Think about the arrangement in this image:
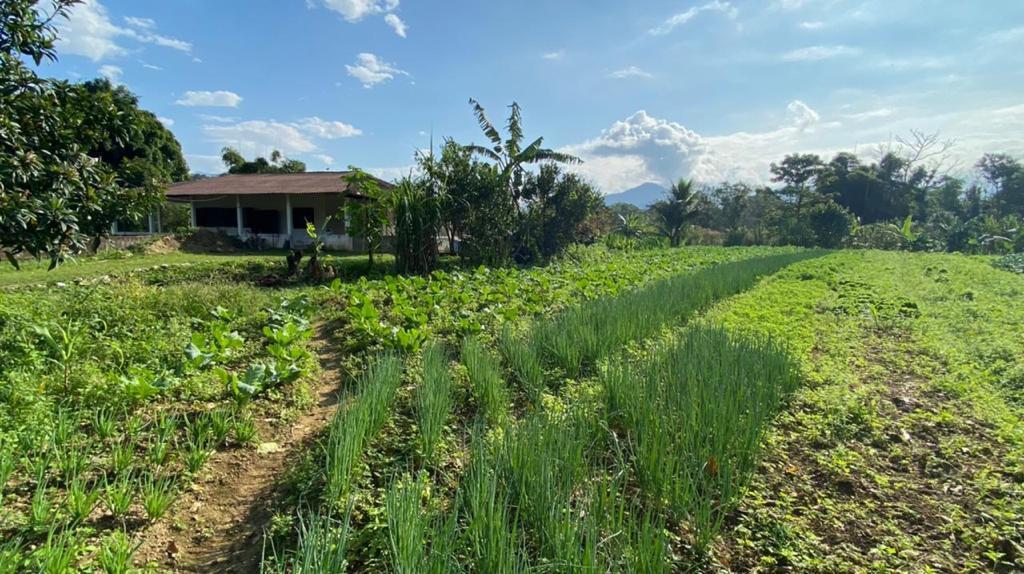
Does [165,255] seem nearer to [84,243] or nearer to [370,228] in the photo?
[370,228]

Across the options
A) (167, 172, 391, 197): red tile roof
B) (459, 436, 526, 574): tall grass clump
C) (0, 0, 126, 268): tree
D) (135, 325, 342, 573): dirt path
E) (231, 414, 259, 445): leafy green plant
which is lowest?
(135, 325, 342, 573): dirt path

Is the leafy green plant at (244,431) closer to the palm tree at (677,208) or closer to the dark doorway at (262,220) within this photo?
the dark doorway at (262,220)

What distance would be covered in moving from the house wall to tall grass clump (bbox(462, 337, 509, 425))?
1632 centimetres

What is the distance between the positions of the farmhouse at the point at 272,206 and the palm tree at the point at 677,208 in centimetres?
1863

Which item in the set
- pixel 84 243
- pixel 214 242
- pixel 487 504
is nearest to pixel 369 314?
pixel 84 243

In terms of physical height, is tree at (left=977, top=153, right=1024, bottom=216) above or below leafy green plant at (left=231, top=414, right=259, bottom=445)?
above

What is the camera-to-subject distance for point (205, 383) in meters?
3.97

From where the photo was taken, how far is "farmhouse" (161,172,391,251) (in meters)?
19.1

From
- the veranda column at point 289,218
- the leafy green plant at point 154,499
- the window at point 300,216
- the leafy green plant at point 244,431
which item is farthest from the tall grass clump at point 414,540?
the window at point 300,216

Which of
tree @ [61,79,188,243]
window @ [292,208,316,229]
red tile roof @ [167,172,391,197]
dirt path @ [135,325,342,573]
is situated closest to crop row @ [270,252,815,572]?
dirt path @ [135,325,342,573]

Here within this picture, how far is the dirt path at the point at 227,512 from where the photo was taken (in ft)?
7.61

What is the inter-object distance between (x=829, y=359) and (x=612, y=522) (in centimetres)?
437

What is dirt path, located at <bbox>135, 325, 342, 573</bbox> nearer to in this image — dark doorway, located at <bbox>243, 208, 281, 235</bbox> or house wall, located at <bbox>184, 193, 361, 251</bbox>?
house wall, located at <bbox>184, 193, 361, 251</bbox>

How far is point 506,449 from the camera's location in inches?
99.0
